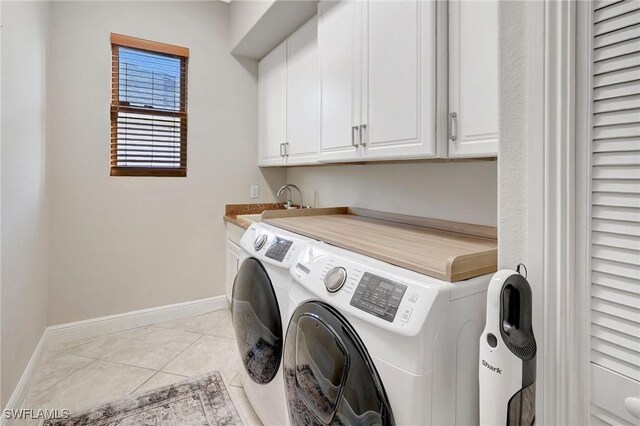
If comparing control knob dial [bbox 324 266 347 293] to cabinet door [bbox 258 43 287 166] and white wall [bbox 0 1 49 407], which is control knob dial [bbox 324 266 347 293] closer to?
white wall [bbox 0 1 49 407]

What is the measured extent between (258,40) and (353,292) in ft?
7.51

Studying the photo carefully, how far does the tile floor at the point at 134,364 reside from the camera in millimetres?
1786

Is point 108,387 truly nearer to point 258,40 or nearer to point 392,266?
point 392,266

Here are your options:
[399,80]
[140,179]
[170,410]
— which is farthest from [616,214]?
[140,179]

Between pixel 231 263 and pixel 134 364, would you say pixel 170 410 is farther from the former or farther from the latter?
pixel 231 263

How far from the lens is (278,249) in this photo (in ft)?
4.73

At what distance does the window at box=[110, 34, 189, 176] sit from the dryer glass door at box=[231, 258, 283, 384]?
4.78 feet

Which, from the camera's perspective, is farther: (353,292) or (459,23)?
(459,23)

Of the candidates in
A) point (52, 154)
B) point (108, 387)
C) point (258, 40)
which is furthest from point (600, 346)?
point (52, 154)

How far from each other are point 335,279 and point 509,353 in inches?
19.8

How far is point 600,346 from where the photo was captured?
2.16 feet

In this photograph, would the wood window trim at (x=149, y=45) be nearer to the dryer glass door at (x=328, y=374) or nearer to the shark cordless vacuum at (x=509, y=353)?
the dryer glass door at (x=328, y=374)

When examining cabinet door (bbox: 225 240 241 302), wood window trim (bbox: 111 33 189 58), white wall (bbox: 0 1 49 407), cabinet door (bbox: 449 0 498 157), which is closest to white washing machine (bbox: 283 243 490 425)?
cabinet door (bbox: 449 0 498 157)

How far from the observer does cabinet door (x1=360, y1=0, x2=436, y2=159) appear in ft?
4.21
